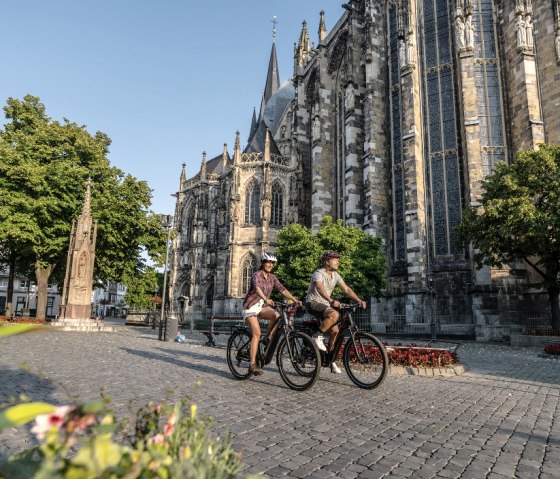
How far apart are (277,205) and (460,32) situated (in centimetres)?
1827

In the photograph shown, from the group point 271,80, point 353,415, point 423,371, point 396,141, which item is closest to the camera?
point 353,415

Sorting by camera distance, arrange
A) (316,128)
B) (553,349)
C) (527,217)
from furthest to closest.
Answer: (316,128) < (527,217) < (553,349)

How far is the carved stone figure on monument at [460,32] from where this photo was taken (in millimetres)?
21720

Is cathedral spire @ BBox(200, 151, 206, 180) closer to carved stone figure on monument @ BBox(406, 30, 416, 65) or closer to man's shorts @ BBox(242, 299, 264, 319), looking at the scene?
carved stone figure on monument @ BBox(406, 30, 416, 65)

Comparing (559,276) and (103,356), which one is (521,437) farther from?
(559,276)

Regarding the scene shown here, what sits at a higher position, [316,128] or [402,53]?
Answer: [402,53]

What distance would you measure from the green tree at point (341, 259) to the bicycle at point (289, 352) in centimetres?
1491

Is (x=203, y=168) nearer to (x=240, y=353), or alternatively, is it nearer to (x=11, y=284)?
(x=11, y=284)

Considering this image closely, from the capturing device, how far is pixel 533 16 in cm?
2136

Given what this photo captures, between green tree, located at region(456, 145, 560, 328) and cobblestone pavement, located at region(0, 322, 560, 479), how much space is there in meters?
8.56

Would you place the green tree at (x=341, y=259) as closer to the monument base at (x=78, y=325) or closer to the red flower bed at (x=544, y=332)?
the red flower bed at (x=544, y=332)

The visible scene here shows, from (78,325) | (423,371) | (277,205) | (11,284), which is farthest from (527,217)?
(11,284)

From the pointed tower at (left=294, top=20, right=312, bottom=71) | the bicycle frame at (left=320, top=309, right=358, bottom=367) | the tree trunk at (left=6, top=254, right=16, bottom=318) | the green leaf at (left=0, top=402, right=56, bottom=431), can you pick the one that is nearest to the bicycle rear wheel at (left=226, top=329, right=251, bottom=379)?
the bicycle frame at (left=320, top=309, right=358, bottom=367)

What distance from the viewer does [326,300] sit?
19.5 feet
